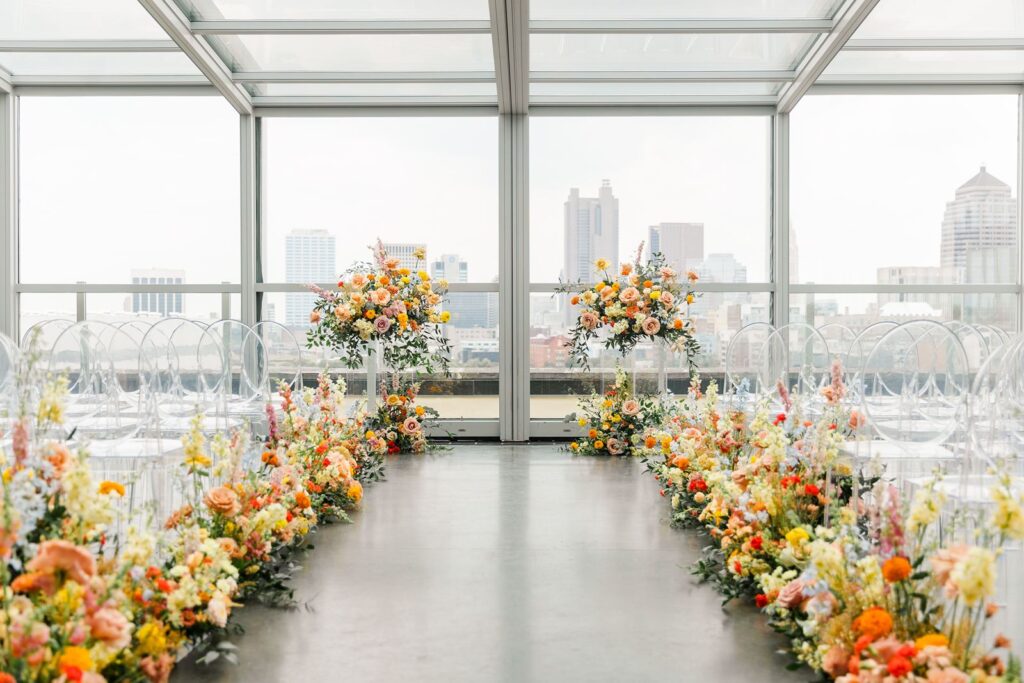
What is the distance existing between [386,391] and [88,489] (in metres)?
5.14

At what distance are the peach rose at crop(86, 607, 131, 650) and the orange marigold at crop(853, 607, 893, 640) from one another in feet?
5.42

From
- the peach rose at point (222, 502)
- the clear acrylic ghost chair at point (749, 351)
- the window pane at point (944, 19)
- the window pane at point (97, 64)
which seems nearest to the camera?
the peach rose at point (222, 502)

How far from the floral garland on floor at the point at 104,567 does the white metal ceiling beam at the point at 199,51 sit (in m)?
3.72

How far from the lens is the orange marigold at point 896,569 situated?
2016 mm

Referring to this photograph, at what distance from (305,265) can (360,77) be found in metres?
1.75

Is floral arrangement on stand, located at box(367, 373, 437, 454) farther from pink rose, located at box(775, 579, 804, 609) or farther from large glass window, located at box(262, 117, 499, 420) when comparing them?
pink rose, located at box(775, 579, 804, 609)

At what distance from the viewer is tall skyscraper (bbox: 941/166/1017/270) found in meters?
7.74

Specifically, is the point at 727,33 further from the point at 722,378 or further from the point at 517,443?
the point at 517,443

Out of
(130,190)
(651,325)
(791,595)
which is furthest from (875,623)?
(130,190)

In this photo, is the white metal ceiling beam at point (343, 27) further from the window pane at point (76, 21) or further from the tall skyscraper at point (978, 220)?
the tall skyscraper at point (978, 220)

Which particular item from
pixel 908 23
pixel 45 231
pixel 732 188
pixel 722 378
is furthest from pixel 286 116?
pixel 908 23

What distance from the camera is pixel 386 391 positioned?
717cm

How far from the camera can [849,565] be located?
7.88 feet

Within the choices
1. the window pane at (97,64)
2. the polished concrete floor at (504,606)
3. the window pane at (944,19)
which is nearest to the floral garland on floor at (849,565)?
the polished concrete floor at (504,606)
